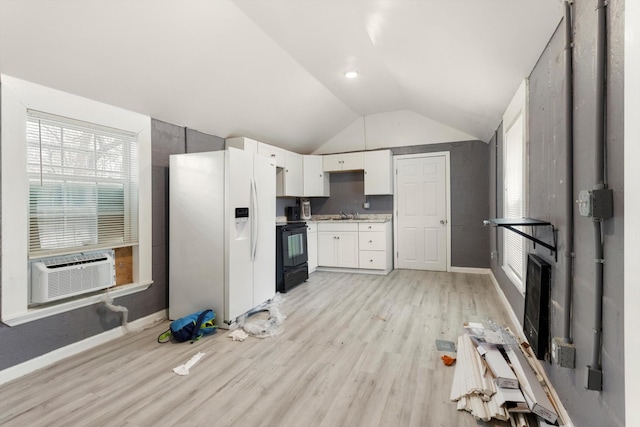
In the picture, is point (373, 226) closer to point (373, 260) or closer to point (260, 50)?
point (373, 260)

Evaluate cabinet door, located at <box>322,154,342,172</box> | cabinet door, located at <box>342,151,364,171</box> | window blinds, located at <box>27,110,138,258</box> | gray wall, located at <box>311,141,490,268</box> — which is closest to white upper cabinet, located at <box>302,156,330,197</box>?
cabinet door, located at <box>322,154,342,172</box>

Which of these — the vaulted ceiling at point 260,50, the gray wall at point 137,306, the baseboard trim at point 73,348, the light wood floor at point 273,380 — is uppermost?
the vaulted ceiling at point 260,50

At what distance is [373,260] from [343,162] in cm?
187

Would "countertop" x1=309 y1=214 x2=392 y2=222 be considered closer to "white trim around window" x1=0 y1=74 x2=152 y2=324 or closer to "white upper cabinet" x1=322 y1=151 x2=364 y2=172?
"white upper cabinet" x1=322 y1=151 x2=364 y2=172

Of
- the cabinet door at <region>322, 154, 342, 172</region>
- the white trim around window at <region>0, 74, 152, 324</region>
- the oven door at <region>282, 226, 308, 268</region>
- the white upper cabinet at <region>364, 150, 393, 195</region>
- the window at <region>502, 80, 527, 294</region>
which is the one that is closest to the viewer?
the white trim around window at <region>0, 74, 152, 324</region>

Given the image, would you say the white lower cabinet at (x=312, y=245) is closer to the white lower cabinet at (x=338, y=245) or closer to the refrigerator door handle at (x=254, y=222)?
the white lower cabinet at (x=338, y=245)

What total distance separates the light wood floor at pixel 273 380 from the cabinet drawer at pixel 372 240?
1.92 metres

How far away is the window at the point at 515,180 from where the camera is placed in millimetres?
2588

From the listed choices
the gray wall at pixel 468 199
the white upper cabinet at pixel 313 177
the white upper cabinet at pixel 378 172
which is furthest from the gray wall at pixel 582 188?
the white upper cabinet at pixel 313 177

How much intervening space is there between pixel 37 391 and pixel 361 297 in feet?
10.4

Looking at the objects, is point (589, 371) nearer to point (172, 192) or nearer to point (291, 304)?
point (291, 304)

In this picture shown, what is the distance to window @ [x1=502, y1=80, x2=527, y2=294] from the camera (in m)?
2.59

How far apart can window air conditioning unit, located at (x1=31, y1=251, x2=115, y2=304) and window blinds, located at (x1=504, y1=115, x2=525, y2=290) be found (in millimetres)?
3661

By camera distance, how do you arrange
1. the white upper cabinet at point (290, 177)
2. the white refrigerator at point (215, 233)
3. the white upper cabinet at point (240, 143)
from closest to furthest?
the white refrigerator at point (215, 233) → the white upper cabinet at point (240, 143) → the white upper cabinet at point (290, 177)
